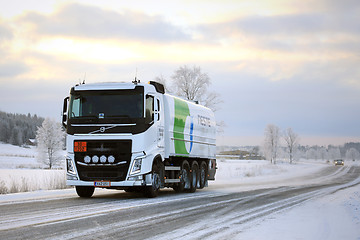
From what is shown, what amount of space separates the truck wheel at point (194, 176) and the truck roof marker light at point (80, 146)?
616 centimetres

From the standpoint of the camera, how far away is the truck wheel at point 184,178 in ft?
61.4

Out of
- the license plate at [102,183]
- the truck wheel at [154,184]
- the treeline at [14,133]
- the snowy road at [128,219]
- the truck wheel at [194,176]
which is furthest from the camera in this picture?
the treeline at [14,133]

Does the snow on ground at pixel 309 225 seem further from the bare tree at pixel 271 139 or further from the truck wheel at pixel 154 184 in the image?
the bare tree at pixel 271 139

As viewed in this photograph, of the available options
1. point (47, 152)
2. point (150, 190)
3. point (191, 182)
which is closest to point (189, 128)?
point (191, 182)

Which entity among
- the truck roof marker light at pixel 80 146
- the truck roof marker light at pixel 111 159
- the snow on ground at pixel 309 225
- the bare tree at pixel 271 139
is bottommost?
the snow on ground at pixel 309 225

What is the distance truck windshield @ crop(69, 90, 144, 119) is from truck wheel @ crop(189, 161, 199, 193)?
18.9 ft

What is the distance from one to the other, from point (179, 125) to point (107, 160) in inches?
170

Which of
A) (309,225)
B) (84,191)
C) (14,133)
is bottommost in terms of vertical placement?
(309,225)

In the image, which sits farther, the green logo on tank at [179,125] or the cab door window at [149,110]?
the green logo on tank at [179,125]

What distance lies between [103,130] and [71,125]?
1.18 metres

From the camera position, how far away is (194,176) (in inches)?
794

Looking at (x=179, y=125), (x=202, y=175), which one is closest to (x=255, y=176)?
(x=202, y=175)

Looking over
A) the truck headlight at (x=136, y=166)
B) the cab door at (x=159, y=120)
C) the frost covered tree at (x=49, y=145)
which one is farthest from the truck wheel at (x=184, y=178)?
the frost covered tree at (x=49, y=145)

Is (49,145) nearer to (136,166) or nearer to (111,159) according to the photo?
(111,159)
